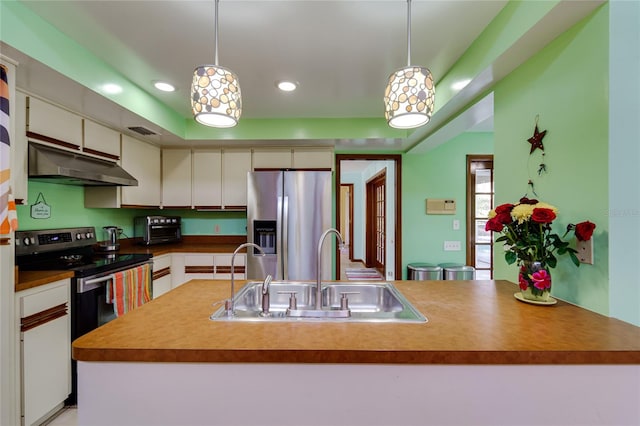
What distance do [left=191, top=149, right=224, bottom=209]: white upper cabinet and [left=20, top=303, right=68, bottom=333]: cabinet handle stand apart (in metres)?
1.73

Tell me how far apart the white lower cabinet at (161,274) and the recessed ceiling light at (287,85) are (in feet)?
6.54

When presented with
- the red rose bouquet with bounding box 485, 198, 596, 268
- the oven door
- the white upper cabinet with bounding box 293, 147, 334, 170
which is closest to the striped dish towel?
the oven door

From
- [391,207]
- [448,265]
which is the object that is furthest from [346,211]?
[448,265]

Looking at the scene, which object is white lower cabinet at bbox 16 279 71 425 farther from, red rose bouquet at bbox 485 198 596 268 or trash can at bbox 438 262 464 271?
trash can at bbox 438 262 464 271

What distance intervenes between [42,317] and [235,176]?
208 centimetres

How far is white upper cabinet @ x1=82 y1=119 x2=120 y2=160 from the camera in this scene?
230cm

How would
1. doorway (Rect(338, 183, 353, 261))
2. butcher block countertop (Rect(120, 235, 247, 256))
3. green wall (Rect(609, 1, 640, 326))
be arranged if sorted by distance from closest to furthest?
green wall (Rect(609, 1, 640, 326)), butcher block countertop (Rect(120, 235, 247, 256)), doorway (Rect(338, 183, 353, 261))

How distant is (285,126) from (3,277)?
2.42 metres

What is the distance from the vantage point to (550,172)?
1.33m

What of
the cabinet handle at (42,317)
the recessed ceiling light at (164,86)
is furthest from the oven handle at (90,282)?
the recessed ceiling light at (164,86)

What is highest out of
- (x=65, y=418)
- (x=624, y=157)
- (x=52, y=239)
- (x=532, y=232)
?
(x=624, y=157)

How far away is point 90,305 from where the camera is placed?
1.89m

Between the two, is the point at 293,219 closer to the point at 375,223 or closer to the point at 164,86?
the point at 164,86

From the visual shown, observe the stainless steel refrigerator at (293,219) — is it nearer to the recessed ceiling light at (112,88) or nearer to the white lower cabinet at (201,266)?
the white lower cabinet at (201,266)
